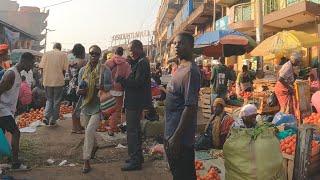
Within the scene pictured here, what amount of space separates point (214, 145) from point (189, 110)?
13.4 ft

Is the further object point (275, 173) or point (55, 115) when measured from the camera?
point (55, 115)

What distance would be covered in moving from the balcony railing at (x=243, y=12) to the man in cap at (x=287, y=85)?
17.1m

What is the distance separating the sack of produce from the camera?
4.42 m

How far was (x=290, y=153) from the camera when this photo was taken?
17.3 feet

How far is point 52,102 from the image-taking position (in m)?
9.27

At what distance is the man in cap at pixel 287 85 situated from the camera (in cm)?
894

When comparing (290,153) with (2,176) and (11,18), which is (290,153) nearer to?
(2,176)

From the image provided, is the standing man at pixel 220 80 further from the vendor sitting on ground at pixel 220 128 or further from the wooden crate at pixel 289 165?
the wooden crate at pixel 289 165

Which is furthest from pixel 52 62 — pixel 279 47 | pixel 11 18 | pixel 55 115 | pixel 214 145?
pixel 11 18

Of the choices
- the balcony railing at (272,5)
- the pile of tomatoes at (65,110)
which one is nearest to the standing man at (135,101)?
the pile of tomatoes at (65,110)

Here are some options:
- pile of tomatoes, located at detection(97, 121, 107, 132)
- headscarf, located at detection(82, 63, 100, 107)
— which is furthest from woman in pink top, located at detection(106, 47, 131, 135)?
headscarf, located at detection(82, 63, 100, 107)

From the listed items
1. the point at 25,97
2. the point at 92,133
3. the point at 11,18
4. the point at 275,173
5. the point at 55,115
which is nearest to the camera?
the point at 275,173

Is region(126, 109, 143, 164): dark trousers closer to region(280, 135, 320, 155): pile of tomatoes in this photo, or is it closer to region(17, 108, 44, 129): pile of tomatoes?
region(280, 135, 320, 155): pile of tomatoes

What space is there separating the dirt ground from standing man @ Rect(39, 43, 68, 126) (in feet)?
1.30
